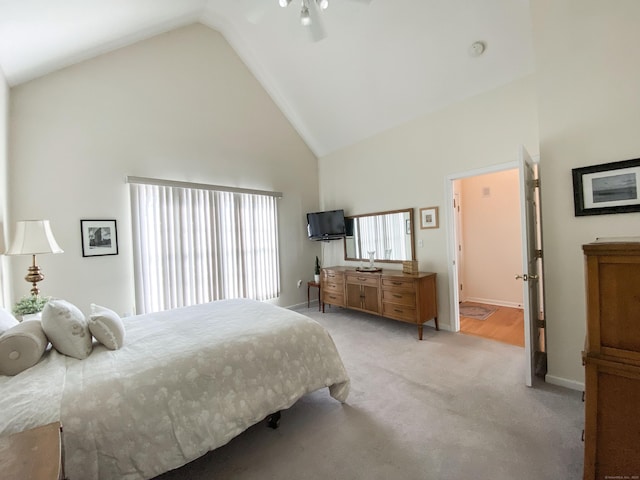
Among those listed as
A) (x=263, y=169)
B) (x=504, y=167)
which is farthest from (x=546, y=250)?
(x=263, y=169)

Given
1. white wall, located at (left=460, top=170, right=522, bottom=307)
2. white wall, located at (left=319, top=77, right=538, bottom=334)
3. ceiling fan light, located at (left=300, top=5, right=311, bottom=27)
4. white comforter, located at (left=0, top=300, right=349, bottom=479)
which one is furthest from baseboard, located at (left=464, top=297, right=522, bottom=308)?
ceiling fan light, located at (left=300, top=5, right=311, bottom=27)

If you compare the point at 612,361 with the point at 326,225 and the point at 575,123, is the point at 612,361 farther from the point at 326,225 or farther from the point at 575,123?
the point at 326,225

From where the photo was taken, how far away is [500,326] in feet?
12.6

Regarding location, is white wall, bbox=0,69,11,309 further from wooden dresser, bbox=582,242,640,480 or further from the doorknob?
the doorknob

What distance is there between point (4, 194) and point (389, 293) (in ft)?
13.8

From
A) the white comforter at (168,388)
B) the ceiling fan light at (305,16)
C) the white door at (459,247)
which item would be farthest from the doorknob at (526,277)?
the white door at (459,247)

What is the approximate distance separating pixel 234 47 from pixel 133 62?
4.86 feet

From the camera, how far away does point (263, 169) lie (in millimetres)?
4719

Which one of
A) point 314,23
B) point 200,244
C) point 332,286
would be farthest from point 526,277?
point 200,244

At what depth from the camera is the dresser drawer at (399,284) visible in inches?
140

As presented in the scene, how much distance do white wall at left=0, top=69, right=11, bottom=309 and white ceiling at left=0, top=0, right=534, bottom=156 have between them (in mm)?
240

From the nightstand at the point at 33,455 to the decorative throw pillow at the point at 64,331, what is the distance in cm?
85

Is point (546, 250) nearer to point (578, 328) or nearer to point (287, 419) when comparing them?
point (578, 328)

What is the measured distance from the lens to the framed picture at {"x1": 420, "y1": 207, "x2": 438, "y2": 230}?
3807 millimetres
